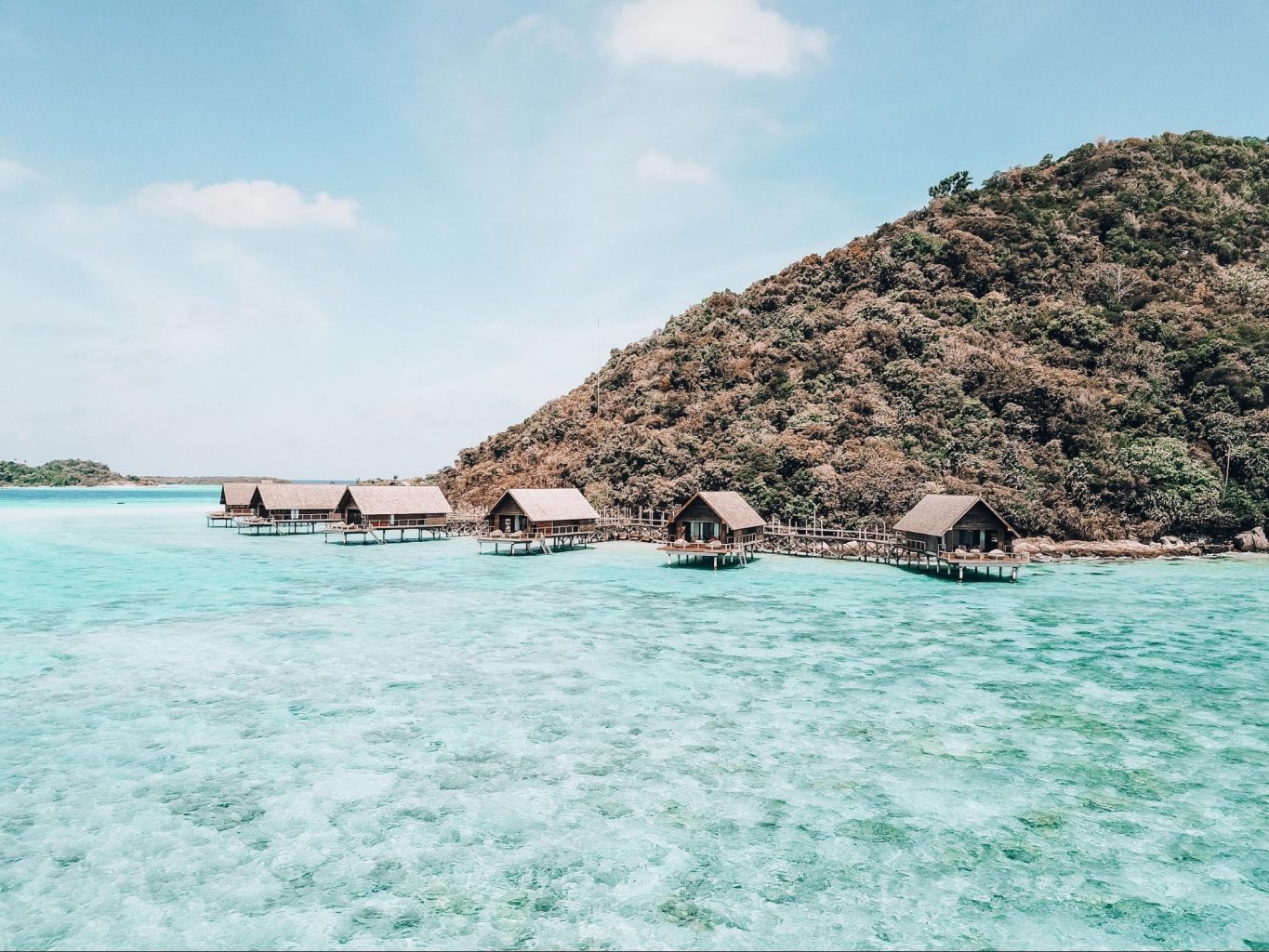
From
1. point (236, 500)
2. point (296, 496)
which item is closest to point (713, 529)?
point (296, 496)

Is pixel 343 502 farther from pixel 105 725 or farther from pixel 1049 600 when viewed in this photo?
pixel 1049 600

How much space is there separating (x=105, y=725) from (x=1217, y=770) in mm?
26412

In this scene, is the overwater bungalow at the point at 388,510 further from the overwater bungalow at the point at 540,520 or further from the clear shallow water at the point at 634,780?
the clear shallow water at the point at 634,780

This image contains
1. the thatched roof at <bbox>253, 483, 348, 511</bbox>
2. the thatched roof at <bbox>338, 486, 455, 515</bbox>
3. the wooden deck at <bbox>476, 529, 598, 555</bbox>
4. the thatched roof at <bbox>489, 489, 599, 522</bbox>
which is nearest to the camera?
the wooden deck at <bbox>476, 529, 598, 555</bbox>

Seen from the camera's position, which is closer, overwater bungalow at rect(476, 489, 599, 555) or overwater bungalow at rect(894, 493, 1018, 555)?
overwater bungalow at rect(894, 493, 1018, 555)

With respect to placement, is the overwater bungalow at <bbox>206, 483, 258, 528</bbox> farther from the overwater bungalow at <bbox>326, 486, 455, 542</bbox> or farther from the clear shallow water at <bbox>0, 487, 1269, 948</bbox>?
the clear shallow water at <bbox>0, 487, 1269, 948</bbox>

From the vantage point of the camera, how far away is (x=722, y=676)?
67.4 ft

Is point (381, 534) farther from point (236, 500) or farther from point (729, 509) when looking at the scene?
Answer: point (729, 509)

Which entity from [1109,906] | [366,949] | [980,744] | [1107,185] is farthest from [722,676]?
[1107,185]

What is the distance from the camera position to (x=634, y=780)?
44.9ft

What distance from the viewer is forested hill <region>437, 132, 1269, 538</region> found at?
2060 inches

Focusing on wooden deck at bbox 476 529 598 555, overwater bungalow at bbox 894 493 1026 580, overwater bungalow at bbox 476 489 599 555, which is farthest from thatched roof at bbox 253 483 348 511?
overwater bungalow at bbox 894 493 1026 580

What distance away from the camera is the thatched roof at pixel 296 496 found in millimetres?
68000

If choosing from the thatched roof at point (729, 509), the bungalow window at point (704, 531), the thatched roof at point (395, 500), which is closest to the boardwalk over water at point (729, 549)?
the bungalow window at point (704, 531)
